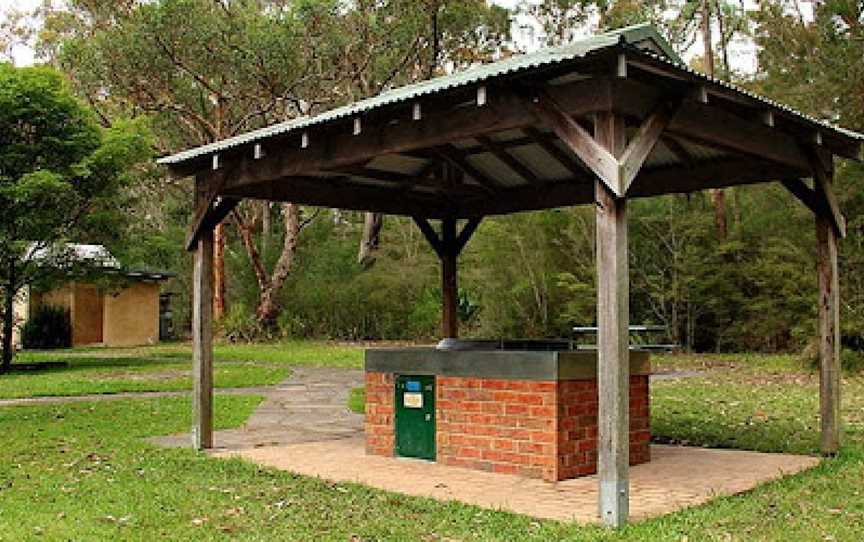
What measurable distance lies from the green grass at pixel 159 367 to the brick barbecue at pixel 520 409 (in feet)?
24.6

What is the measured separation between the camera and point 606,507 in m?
5.22

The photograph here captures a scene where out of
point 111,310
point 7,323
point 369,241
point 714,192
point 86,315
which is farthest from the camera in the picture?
point 369,241

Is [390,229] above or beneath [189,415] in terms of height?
above

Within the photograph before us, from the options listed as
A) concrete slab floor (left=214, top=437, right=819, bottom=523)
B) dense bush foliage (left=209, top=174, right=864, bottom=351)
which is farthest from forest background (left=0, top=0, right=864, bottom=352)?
concrete slab floor (left=214, top=437, right=819, bottom=523)

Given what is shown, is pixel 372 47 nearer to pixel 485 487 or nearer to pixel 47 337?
pixel 47 337

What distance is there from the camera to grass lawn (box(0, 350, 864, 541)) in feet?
16.6

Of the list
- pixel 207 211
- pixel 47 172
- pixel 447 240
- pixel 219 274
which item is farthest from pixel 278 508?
pixel 219 274

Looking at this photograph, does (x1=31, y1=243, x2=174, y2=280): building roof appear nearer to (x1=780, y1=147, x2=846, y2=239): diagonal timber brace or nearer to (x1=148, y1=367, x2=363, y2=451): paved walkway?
(x1=148, y1=367, x2=363, y2=451): paved walkway

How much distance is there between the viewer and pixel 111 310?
1096 inches

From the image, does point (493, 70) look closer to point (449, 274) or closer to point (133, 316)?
point (449, 274)

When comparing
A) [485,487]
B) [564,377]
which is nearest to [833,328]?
[564,377]

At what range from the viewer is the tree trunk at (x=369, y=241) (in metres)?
29.1

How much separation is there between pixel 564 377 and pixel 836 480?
2.12 m

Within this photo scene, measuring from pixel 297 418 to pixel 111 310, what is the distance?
19191 millimetres
